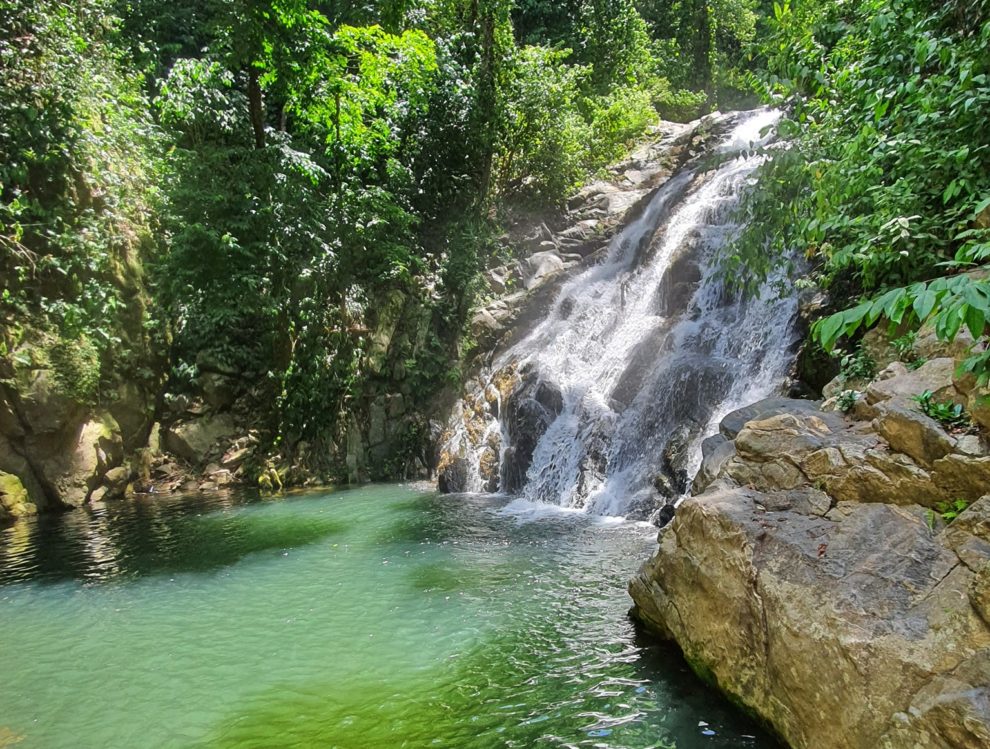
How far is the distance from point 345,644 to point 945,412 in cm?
495

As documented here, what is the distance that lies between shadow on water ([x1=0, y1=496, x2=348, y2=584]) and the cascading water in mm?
4015

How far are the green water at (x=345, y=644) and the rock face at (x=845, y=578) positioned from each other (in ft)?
1.74

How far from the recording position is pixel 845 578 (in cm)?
344

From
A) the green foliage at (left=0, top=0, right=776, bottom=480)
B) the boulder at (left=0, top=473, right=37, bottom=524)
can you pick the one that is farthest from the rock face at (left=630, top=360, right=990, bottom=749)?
the boulder at (left=0, top=473, right=37, bottom=524)

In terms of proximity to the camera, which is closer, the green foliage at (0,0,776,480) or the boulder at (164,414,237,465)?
the green foliage at (0,0,776,480)

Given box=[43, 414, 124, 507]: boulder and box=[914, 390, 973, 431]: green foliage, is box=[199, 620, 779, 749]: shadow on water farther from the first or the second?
box=[43, 414, 124, 507]: boulder

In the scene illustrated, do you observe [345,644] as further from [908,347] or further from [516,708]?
[908,347]

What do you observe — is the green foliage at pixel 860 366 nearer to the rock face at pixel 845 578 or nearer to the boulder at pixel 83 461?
the rock face at pixel 845 578

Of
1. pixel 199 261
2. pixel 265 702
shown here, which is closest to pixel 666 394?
pixel 265 702

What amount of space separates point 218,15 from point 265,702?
41.6 feet

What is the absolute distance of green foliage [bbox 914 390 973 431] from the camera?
373 cm

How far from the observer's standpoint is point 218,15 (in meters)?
12.0

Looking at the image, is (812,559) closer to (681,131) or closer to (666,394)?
(666,394)

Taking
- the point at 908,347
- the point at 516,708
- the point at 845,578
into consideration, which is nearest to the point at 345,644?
the point at 516,708
